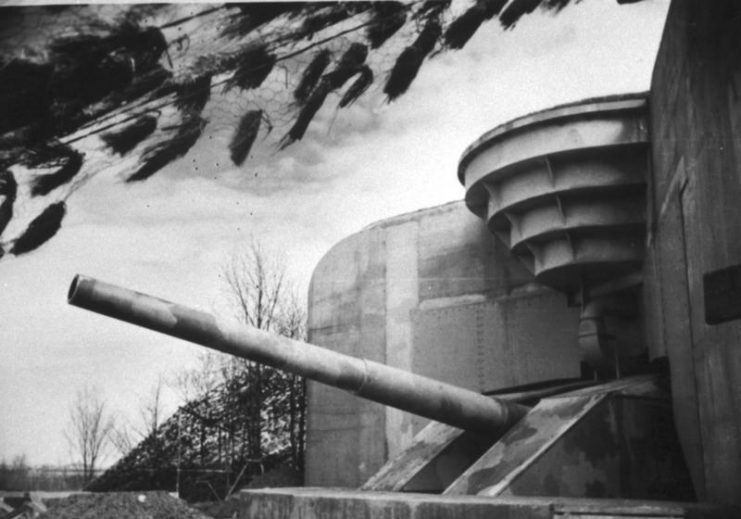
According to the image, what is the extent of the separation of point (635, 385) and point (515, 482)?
1.72m

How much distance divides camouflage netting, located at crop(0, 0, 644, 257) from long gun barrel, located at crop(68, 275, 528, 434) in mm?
1023

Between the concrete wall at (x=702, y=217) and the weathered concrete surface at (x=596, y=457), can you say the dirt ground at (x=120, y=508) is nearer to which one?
the weathered concrete surface at (x=596, y=457)

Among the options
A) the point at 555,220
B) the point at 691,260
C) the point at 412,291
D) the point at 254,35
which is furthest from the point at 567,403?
the point at 412,291

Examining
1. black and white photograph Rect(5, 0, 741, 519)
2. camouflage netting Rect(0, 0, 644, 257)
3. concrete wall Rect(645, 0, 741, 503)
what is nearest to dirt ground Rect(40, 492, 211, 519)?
black and white photograph Rect(5, 0, 741, 519)

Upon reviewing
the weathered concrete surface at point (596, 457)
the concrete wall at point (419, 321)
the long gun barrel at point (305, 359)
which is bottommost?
the weathered concrete surface at point (596, 457)

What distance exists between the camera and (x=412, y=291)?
13391mm

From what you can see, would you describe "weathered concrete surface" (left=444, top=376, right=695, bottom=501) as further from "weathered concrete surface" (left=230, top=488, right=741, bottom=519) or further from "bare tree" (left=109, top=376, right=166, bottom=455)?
"bare tree" (left=109, top=376, right=166, bottom=455)

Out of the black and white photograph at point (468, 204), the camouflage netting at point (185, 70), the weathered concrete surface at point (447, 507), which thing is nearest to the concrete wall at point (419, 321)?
the black and white photograph at point (468, 204)

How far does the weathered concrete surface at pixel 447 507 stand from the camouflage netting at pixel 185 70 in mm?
2768

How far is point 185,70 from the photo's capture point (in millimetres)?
6473

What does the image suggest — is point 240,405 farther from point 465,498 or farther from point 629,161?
point 465,498

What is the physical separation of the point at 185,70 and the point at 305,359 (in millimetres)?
2602

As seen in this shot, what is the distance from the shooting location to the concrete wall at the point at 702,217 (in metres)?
5.75

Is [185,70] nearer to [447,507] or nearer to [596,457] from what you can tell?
[447,507]
